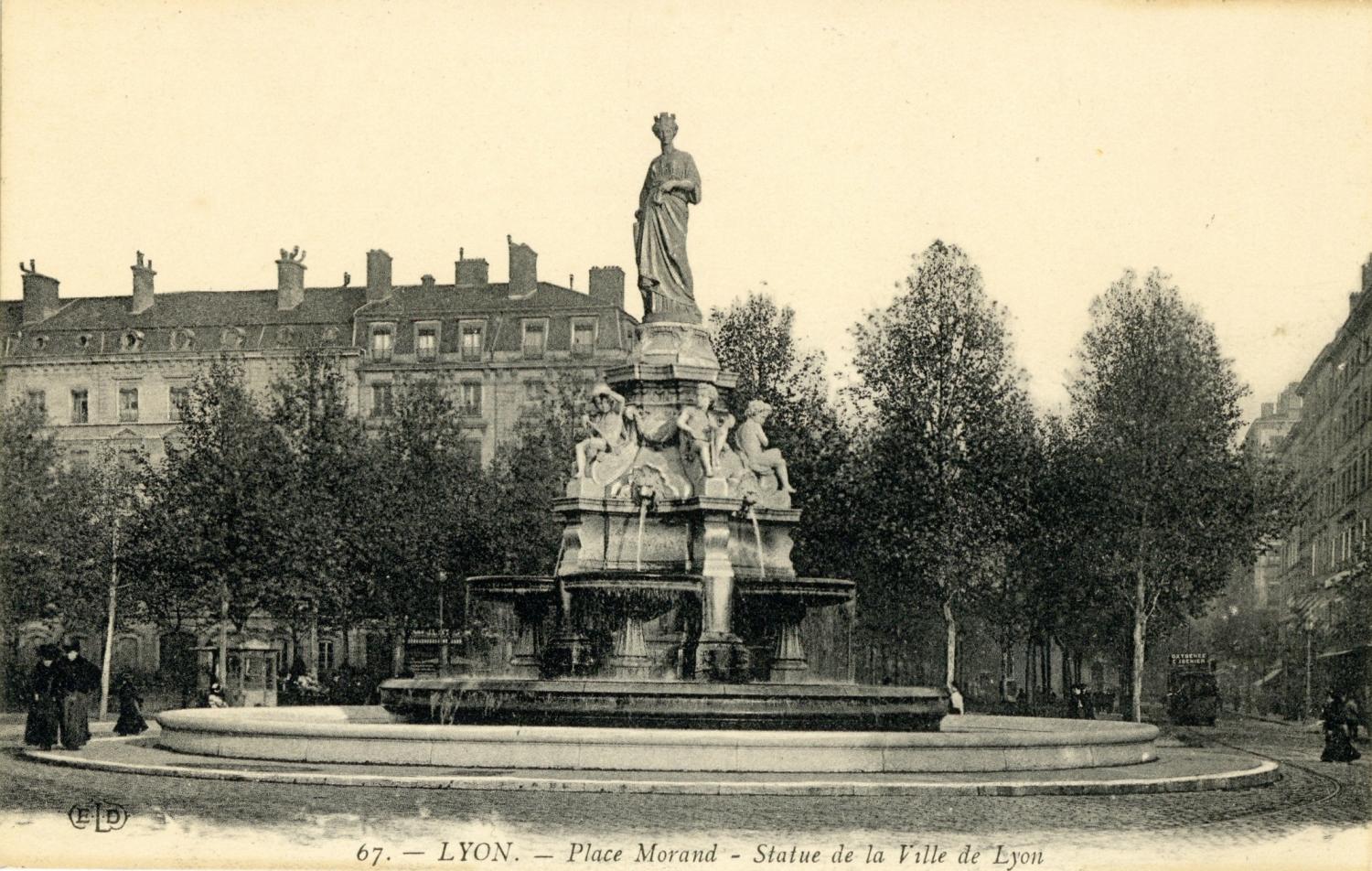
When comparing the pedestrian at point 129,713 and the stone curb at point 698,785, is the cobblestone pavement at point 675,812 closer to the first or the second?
the stone curb at point 698,785

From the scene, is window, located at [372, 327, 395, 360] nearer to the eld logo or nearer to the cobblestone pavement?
the cobblestone pavement

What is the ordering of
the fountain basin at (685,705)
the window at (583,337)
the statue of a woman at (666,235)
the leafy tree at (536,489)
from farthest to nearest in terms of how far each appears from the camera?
the window at (583,337) → the leafy tree at (536,489) → the statue of a woman at (666,235) → the fountain basin at (685,705)

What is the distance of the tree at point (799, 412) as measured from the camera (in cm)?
4622

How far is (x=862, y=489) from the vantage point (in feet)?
151

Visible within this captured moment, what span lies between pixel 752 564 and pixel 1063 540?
1102 inches

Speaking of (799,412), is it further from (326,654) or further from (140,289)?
(140,289)

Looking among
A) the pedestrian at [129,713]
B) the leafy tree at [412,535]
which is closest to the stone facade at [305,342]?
the leafy tree at [412,535]

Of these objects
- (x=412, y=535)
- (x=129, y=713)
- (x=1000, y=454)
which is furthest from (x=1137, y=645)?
(x=129, y=713)

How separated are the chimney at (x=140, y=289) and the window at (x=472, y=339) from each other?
16.5m

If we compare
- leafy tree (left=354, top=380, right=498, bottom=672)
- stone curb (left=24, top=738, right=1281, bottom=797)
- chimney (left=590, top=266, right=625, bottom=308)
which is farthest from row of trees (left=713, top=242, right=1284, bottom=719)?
chimney (left=590, top=266, right=625, bottom=308)

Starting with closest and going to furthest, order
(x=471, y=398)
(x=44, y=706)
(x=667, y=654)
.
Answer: (x=44, y=706), (x=667, y=654), (x=471, y=398)

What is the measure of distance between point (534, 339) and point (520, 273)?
3.56m

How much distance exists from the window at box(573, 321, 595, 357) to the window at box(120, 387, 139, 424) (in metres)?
21.0

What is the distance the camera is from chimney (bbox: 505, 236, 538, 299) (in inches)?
3115
